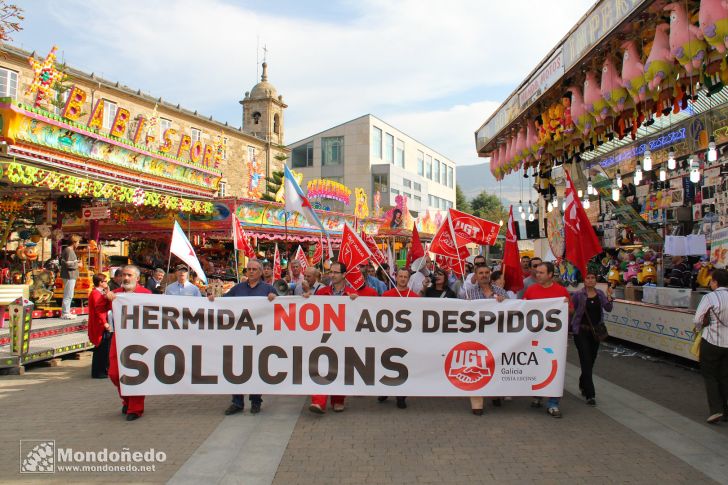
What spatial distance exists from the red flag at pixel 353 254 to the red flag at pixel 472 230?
2.31 m

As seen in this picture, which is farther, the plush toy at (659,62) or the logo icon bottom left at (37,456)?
the plush toy at (659,62)

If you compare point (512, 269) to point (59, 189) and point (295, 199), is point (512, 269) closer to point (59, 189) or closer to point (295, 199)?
point (295, 199)

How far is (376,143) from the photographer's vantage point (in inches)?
2175

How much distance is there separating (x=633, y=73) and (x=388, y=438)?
17.9 ft

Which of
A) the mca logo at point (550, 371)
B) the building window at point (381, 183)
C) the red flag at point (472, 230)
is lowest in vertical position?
the mca logo at point (550, 371)

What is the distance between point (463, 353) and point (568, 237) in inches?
83.3

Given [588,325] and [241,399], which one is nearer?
[241,399]

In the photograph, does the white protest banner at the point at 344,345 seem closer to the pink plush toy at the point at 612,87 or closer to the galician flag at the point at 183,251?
the galician flag at the point at 183,251

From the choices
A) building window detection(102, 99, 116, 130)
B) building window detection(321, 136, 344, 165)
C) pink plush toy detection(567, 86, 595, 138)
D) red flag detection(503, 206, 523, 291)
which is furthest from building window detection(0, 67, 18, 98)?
building window detection(321, 136, 344, 165)

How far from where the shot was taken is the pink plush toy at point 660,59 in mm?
6207

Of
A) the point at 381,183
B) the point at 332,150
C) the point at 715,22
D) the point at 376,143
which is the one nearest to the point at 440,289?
the point at 715,22

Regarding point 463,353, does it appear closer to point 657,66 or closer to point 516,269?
point 516,269

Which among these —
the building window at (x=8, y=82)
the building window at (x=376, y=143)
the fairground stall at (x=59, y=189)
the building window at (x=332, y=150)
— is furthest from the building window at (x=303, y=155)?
the fairground stall at (x=59, y=189)

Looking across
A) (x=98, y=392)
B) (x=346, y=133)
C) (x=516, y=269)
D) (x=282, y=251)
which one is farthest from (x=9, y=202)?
(x=346, y=133)
